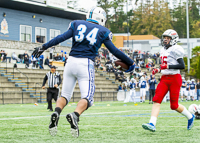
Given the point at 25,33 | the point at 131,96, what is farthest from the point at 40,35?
the point at 131,96

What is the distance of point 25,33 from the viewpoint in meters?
33.4

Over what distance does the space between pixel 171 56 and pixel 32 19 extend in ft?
94.7

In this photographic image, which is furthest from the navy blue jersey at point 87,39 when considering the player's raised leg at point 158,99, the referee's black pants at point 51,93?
the referee's black pants at point 51,93

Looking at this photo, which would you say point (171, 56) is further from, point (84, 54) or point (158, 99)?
point (84, 54)

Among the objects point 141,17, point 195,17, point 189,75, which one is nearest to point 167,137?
point 189,75

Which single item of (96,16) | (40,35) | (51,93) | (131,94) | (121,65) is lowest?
(131,94)

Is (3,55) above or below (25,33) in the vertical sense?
below

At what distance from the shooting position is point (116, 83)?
31.6 meters

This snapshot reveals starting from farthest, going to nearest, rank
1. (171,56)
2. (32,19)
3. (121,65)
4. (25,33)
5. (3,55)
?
(32,19) → (25,33) → (3,55) → (171,56) → (121,65)

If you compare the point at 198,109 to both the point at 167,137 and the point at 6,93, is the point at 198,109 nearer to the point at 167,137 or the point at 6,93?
the point at 167,137

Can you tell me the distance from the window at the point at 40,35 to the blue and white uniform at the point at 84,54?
29465 mm

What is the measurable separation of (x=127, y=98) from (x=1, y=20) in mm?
13869

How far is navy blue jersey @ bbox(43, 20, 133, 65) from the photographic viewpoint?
17.8ft

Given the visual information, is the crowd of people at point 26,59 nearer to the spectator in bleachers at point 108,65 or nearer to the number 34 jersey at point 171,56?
the spectator in bleachers at point 108,65
